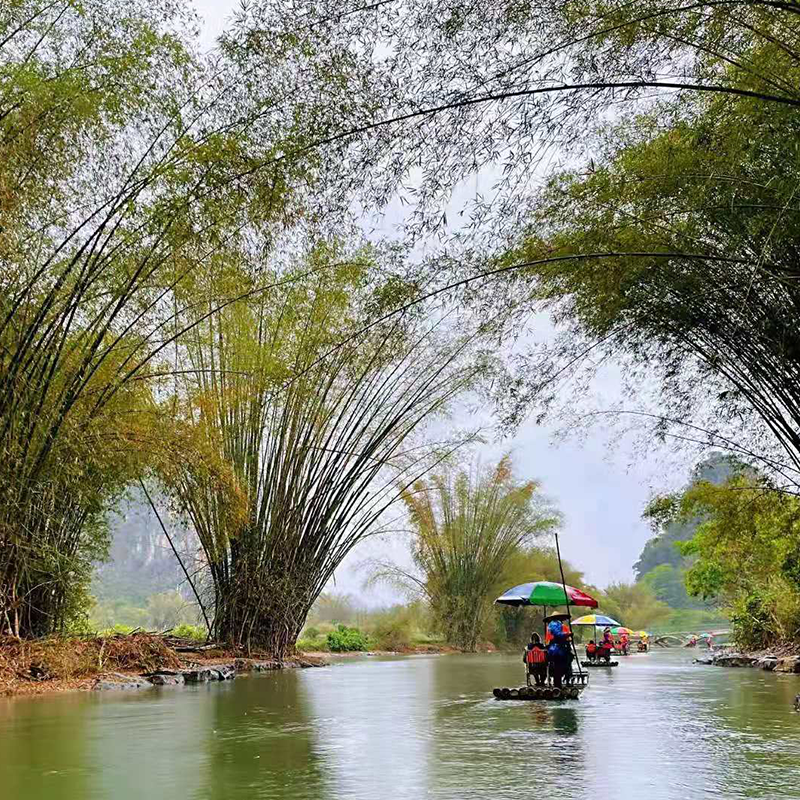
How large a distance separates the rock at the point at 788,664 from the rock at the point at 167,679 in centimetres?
689

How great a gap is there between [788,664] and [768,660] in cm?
90

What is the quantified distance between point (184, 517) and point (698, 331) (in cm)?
633

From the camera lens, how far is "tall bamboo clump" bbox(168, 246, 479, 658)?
394 inches

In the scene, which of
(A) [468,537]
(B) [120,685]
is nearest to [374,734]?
(B) [120,685]

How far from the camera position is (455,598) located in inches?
750

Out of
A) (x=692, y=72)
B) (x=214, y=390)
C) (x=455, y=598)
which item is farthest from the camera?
(x=455, y=598)

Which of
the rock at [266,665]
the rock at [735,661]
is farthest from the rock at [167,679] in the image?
the rock at [735,661]

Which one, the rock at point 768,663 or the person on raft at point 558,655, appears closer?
the person on raft at point 558,655

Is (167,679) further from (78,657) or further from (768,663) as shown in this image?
(768,663)

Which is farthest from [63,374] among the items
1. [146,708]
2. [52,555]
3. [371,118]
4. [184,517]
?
[371,118]

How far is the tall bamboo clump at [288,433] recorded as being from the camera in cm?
1001

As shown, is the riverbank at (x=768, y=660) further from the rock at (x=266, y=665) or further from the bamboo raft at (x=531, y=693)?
the rock at (x=266, y=665)

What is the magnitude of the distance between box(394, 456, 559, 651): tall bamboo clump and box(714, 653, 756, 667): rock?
232 inches

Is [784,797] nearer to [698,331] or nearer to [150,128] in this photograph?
[698,331]
